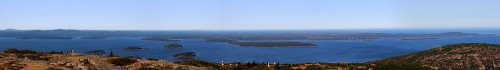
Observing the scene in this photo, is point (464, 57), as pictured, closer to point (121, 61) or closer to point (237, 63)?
point (237, 63)

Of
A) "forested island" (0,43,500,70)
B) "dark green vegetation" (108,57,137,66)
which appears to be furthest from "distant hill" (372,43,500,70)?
"dark green vegetation" (108,57,137,66)

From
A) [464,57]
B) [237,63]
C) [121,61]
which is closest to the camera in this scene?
[121,61]

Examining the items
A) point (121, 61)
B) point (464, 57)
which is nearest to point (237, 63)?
point (121, 61)

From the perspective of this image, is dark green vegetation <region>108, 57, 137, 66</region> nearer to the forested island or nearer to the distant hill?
the forested island

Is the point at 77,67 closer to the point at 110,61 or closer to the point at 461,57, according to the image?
the point at 110,61

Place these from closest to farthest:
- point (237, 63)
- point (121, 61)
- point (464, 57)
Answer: point (121, 61), point (237, 63), point (464, 57)

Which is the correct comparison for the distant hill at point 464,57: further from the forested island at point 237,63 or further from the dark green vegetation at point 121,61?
the dark green vegetation at point 121,61

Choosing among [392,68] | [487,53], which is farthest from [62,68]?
[487,53]

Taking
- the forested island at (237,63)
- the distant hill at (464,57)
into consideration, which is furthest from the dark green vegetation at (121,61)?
the distant hill at (464,57)
